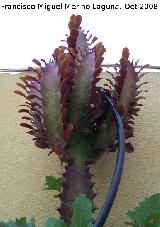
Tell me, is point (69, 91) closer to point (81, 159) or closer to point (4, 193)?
point (81, 159)

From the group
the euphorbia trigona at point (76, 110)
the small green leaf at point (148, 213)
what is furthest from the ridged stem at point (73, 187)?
the small green leaf at point (148, 213)

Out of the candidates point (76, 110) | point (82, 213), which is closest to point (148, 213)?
point (82, 213)

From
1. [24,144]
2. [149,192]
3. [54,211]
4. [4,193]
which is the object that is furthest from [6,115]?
[149,192]

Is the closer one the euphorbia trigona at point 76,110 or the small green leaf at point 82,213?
the small green leaf at point 82,213

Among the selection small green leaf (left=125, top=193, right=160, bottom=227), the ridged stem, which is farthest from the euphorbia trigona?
small green leaf (left=125, top=193, right=160, bottom=227)

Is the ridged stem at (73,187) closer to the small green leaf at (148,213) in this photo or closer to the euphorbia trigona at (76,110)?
the euphorbia trigona at (76,110)

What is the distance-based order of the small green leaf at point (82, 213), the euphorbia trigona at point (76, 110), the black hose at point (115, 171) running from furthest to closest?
the euphorbia trigona at point (76, 110), the black hose at point (115, 171), the small green leaf at point (82, 213)

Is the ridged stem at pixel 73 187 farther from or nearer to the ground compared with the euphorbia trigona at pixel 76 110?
nearer to the ground
